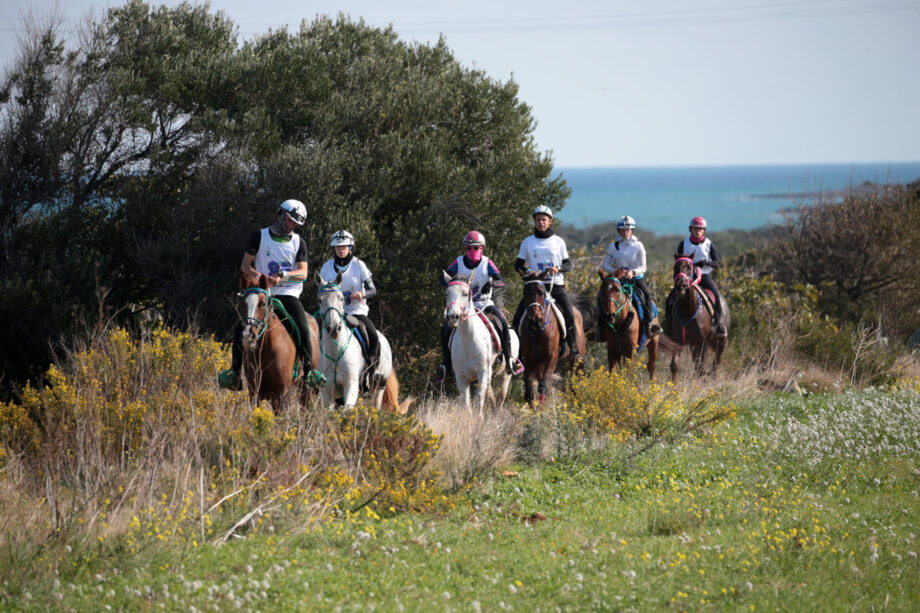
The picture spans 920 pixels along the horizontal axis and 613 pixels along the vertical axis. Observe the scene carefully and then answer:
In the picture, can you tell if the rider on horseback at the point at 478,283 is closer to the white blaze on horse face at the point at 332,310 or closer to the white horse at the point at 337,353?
the white horse at the point at 337,353

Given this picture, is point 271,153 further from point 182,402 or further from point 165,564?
point 165,564

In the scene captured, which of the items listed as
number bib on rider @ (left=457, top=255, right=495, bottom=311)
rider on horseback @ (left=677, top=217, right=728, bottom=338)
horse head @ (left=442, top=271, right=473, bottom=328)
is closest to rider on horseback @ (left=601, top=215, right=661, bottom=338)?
rider on horseback @ (left=677, top=217, right=728, bottom=338)

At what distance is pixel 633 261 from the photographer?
563 inches

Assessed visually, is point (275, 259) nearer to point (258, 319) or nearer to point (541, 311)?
point (258, 319)

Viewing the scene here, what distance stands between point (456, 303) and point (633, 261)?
4452 mm

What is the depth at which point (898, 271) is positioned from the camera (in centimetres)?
2348

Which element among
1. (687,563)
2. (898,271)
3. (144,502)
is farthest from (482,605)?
(898,271)

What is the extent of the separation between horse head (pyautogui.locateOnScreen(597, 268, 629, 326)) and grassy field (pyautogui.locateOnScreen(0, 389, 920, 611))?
3938 mm

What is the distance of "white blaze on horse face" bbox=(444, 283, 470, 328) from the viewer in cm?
1094

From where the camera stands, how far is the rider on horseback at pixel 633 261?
14.1 m

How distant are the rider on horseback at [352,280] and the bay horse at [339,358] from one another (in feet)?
0.47

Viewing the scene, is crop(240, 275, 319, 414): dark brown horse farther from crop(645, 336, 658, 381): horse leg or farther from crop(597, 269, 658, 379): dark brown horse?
crop(645, 336, 658, 381): horse leg

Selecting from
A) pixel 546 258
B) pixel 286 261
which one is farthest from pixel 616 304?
pixel 286 261

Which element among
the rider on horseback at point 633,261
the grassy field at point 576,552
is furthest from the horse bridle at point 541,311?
the grassy field at point 576,552
